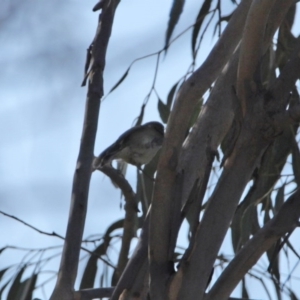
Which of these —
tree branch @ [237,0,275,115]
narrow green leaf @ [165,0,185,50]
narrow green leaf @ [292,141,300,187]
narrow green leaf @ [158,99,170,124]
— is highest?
narrow green leaf @ [158,99,170,124]

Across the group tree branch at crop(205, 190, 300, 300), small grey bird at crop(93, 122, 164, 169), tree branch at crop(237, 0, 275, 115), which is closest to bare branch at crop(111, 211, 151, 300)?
tree branch at crop(205, 190, 300, 300)

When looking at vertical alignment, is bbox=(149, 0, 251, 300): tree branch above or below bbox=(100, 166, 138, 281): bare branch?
below

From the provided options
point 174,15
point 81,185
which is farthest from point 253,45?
point 174,15

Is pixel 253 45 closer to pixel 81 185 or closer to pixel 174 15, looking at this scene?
pixel 81 185

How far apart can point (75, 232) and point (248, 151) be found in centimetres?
38

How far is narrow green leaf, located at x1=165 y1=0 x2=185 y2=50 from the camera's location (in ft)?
6.44

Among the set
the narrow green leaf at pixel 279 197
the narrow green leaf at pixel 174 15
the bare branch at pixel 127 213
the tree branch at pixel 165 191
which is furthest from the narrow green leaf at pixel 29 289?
the tree branch at pixel 165 191

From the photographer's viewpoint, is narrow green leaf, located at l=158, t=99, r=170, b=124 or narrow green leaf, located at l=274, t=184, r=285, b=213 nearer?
narrow green leaf, located at l=274, t=184, r=285, b=213

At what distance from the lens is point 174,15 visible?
198 cm

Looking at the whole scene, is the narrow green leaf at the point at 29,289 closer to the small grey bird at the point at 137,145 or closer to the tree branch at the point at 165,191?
the small grey bird at the point at 137,145

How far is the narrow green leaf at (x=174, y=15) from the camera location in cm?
196

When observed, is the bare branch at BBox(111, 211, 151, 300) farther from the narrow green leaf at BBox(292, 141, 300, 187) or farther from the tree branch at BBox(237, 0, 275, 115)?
the narrow green leaf at BBox(292, 141, 300, 187)

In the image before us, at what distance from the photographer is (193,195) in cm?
139

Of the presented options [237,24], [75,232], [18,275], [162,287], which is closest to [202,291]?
[162,287]
